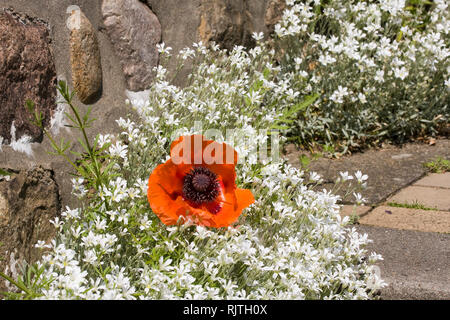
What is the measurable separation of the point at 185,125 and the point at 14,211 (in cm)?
107

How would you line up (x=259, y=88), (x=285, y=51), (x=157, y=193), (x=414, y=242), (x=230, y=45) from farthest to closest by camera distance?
1. (x=285, y=51)
2. (x=230, y=45)
3. (x=259, y=88)
4. (x=414, y=242)
5. (x=157, y=193)

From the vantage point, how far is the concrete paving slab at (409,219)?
2.81m

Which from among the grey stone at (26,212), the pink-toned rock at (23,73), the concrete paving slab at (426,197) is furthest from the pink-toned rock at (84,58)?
the concrete paving slab at (426,197)

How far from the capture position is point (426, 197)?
3234mm

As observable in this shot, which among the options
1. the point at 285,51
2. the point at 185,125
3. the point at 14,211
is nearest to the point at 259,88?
the point at 185,125

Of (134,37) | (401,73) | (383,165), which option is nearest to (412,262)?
(383,165)

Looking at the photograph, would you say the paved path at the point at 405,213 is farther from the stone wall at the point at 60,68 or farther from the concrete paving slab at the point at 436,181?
the stone wall at the point at 60,68

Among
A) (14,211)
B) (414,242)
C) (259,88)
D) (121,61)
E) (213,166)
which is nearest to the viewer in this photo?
(14,211)

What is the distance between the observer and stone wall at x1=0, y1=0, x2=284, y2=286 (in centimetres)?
206

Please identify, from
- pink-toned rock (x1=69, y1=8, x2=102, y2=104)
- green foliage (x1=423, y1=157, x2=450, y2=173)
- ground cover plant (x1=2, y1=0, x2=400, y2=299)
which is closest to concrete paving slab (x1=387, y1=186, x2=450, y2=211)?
green foliage (x1=423, y1=157, x2=450, y2=173)

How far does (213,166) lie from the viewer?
2334mm

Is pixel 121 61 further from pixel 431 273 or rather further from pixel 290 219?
pixel 431 273

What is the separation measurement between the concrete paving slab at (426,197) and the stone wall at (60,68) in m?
1.43

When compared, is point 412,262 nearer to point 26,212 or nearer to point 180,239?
point 180,239
